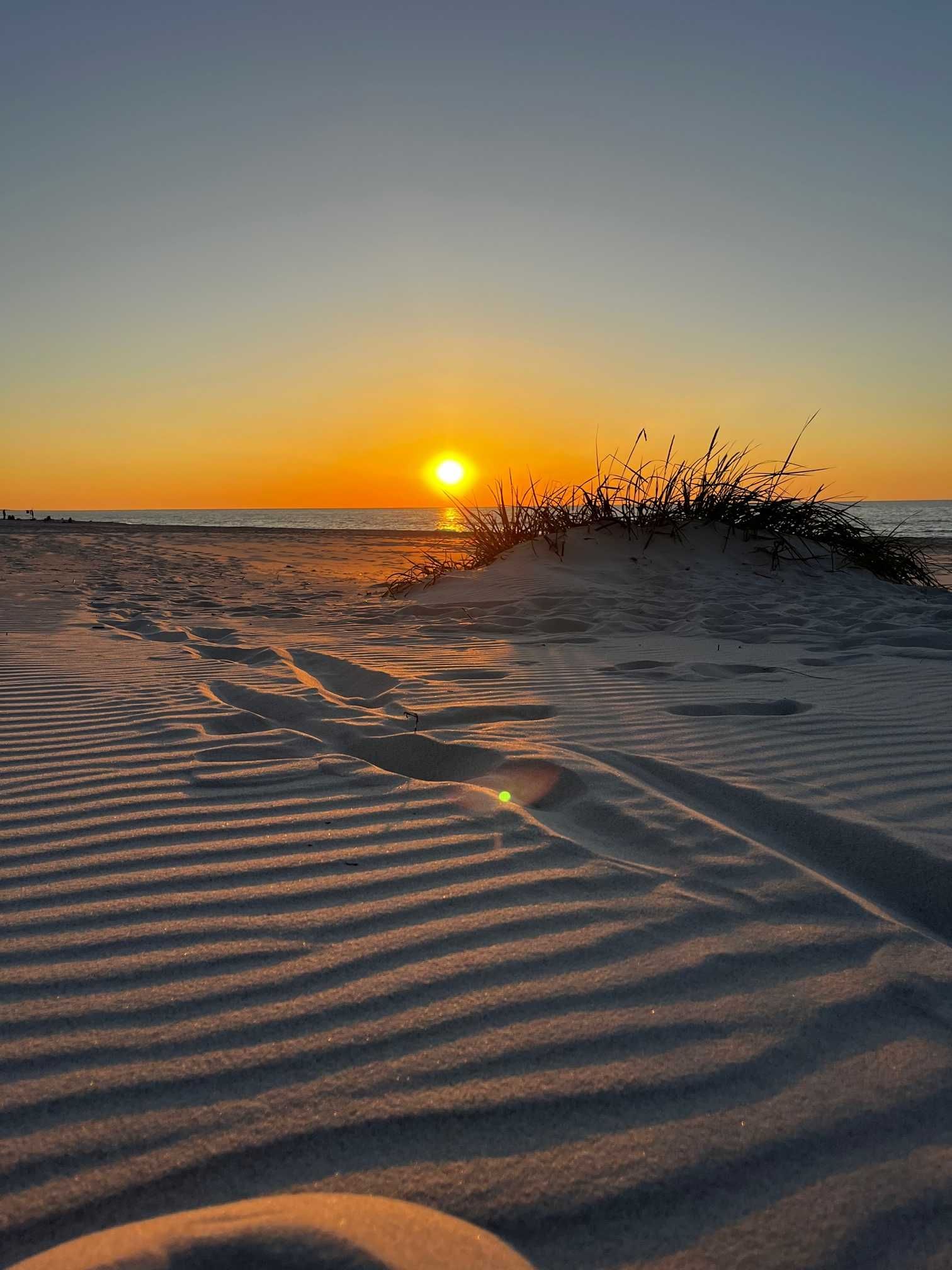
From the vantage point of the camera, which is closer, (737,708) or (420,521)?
(737,708)

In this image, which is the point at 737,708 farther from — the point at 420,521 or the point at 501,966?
the point at 420,521

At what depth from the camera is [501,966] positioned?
1.27 meters

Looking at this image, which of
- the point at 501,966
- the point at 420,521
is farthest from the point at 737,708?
the point at 420,521

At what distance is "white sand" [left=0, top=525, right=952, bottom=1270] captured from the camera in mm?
877

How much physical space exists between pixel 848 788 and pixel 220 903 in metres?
1.51

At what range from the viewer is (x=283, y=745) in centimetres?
253

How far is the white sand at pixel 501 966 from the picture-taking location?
0.88 m

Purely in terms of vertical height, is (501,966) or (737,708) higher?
(737,708)

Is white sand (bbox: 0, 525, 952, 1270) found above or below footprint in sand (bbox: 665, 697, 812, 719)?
below

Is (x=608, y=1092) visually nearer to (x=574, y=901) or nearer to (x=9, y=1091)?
(x=574, y=901)

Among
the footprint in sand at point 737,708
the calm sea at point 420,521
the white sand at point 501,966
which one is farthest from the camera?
the calm sea at point 420,521

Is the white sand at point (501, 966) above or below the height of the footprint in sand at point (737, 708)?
below

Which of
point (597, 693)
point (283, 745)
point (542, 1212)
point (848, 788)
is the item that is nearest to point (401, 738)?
point (283, 745)

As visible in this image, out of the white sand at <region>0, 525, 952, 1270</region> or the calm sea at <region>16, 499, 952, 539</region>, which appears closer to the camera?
the white sand at <region>0, 525, 952, 1270</region>
